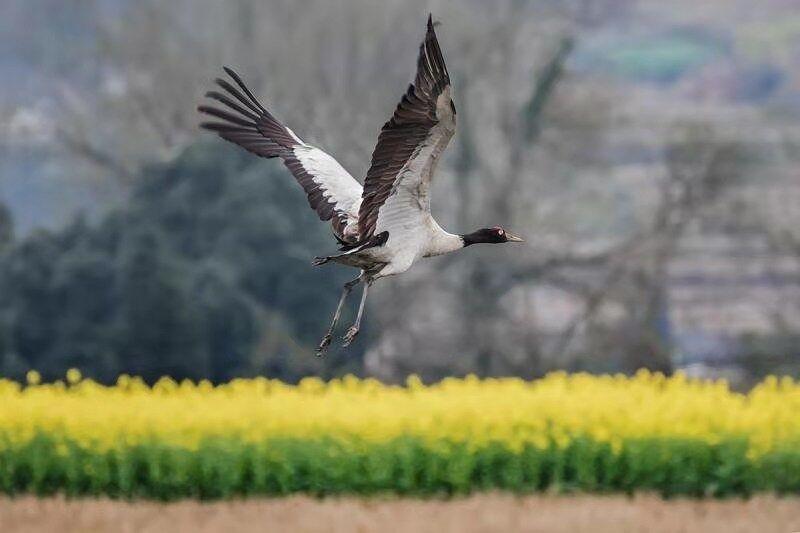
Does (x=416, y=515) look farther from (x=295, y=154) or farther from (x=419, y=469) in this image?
(x=295, y=154)

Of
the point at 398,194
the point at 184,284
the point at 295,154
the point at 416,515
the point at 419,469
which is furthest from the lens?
the point at 184,284

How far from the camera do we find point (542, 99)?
62.3 ft

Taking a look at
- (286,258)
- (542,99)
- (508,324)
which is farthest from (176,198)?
(542,99)

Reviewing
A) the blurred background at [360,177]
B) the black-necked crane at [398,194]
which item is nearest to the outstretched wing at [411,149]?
the black-necked crane at [398,194]

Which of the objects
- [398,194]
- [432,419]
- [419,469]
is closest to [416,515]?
[419,469]

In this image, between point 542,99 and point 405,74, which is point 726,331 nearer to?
point 542,99

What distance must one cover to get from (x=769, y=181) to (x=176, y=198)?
7067 millimetres

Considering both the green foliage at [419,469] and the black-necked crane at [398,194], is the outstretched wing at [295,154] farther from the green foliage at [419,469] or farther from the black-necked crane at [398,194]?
the green foliage at [419,469]

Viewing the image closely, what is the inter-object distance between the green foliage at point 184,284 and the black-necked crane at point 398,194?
7.82 m

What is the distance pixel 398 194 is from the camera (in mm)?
5500

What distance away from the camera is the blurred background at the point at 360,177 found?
14711mm

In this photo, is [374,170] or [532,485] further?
[532,485]

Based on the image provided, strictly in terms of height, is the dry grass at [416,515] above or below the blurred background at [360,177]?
below

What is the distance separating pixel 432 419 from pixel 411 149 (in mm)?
3614
